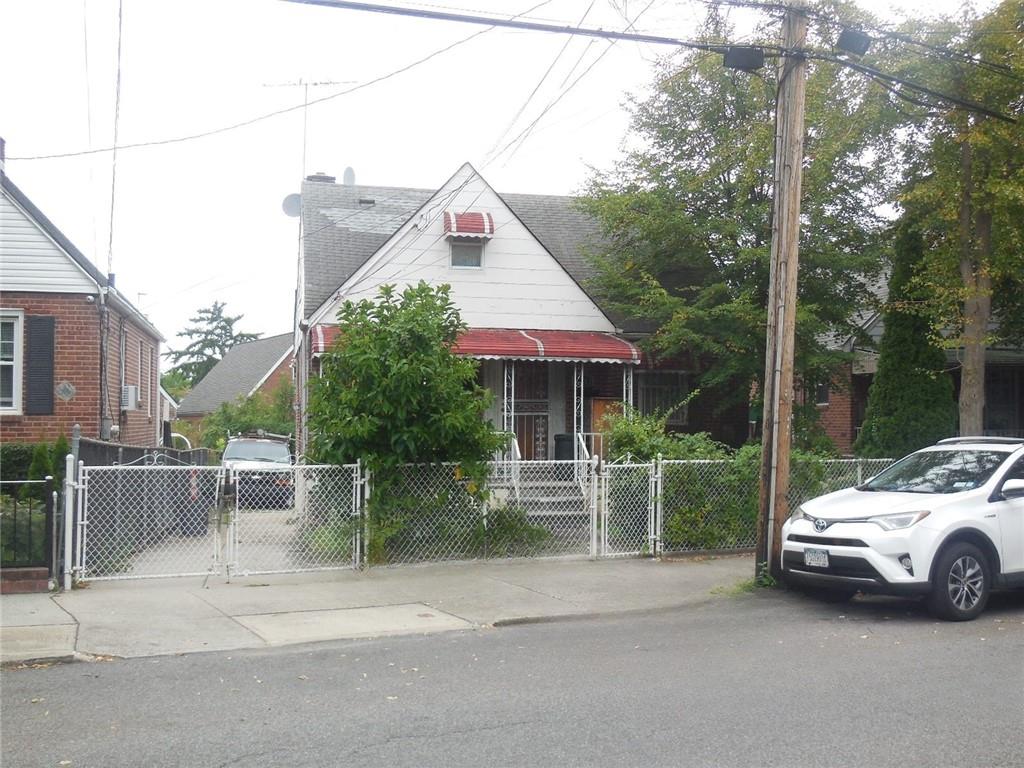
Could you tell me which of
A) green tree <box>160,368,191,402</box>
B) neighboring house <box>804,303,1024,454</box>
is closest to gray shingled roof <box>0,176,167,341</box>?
neighboring house <box>804,303,1024,454</box>

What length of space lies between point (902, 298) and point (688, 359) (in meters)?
4.13

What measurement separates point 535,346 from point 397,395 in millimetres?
6068

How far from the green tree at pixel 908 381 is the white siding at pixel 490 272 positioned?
201 inches

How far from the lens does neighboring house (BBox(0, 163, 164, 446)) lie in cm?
1673

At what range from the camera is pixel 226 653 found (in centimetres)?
808

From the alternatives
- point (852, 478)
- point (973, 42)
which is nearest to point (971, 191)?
point (973, 42)

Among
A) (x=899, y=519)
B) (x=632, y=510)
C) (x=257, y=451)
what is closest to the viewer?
(x=899, y=519)

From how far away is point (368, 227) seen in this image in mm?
21078

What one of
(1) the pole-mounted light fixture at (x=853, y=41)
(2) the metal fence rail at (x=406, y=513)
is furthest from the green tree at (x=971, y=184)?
(1) the pole-mounted light fixture at (x=853, y=41)

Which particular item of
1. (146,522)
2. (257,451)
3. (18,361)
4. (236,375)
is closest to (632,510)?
(146,522)

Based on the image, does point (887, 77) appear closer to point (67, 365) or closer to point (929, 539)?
point (929, 539)

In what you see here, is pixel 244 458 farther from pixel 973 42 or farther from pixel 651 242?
pixel 973 42

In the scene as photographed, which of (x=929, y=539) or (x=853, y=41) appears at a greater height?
(x=853, y=41)

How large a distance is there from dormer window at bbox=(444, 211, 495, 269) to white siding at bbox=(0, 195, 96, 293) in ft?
20.6
